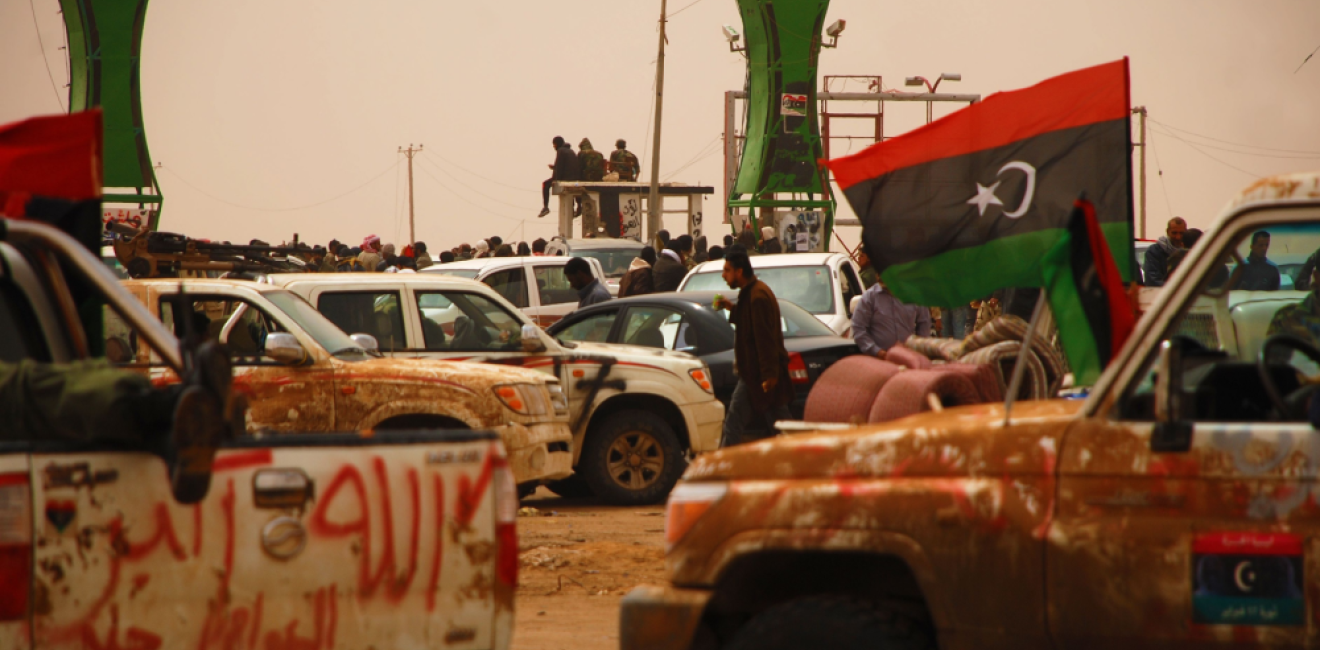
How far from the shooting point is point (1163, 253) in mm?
13969

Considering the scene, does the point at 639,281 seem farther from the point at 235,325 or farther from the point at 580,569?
the point at 580,569

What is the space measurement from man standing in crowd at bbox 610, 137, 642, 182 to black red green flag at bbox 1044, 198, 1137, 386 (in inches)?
1321

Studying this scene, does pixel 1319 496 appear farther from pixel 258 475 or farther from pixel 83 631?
pixel 83 631

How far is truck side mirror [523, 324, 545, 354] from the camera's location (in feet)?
32.8

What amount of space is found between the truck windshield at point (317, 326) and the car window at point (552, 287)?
8.72m

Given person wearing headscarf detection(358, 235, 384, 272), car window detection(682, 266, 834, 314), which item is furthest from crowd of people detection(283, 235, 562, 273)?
car window detection(682, 266, 834, 314)

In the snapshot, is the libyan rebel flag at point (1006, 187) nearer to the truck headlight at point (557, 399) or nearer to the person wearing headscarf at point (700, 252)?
the truck headlight at point (557, 399)

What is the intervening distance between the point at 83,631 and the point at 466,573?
921 mm

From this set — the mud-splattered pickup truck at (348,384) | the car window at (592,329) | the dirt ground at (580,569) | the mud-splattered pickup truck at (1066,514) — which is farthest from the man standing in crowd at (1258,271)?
the car window at (592,329)

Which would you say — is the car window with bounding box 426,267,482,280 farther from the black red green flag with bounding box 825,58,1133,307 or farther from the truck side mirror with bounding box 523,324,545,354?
the black red green flag with bounding box 825,58,1133,307

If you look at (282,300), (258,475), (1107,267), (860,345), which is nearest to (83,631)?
(258,475)

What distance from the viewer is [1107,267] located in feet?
11.8

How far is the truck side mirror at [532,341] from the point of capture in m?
9.98

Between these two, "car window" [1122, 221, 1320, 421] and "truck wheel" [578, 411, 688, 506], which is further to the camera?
"truck wheel" [578, 411, 688, 506]
